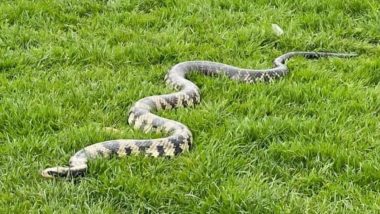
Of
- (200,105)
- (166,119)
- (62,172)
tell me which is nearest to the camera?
(62,172)

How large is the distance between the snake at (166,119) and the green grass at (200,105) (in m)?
0.11

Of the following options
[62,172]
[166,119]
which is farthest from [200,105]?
[62,172]

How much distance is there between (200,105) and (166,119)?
648 millimetres

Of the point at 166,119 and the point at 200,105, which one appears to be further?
the point at 200,105

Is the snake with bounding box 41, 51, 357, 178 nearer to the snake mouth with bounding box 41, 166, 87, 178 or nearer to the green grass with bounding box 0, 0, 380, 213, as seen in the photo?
the snake mouth with bounding box 41, 166, 87, 178

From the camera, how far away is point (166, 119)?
7180mm

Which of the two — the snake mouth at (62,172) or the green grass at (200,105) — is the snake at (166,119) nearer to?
the snake mouth at (62,172)

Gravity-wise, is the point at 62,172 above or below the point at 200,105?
above

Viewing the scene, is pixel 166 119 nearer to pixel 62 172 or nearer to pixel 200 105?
pixel 200 105

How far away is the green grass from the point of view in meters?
5.85

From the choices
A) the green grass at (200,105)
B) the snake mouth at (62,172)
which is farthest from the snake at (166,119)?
the green grass at (200,105)

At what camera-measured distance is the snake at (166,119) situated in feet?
Result: 20.6

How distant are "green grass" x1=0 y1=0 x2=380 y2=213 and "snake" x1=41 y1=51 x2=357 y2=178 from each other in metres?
0.11

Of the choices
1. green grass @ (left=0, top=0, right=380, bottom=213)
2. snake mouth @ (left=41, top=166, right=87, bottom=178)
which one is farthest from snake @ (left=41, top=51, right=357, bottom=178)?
green grass @ (left=0, top=0, right=380, bottom=213)
